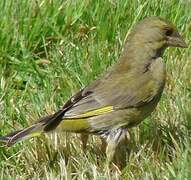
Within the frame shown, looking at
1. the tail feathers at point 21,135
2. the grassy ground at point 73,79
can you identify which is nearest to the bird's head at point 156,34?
the grassy ground at point 73,79

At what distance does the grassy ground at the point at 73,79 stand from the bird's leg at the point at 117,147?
0.25 ft

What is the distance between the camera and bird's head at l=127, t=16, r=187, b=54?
603 centimetres

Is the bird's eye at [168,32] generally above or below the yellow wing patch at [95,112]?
above

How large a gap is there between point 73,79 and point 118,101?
0.95 metres

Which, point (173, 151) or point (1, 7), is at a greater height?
point (1, 7)

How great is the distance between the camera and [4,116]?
634 cm

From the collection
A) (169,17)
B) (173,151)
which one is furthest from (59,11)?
(173,151)

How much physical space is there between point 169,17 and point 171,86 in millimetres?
905

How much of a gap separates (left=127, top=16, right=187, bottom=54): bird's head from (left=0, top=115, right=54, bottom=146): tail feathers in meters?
0.80

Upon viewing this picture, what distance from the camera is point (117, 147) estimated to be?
596 cm

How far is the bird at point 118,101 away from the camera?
19.0 feet

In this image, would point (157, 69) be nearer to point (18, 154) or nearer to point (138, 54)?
point (138, 54)

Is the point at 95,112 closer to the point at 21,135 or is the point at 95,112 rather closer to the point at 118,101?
the point at 118,101

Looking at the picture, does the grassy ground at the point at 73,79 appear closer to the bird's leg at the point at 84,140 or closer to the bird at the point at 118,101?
the bird's leg at the point at 84,140
